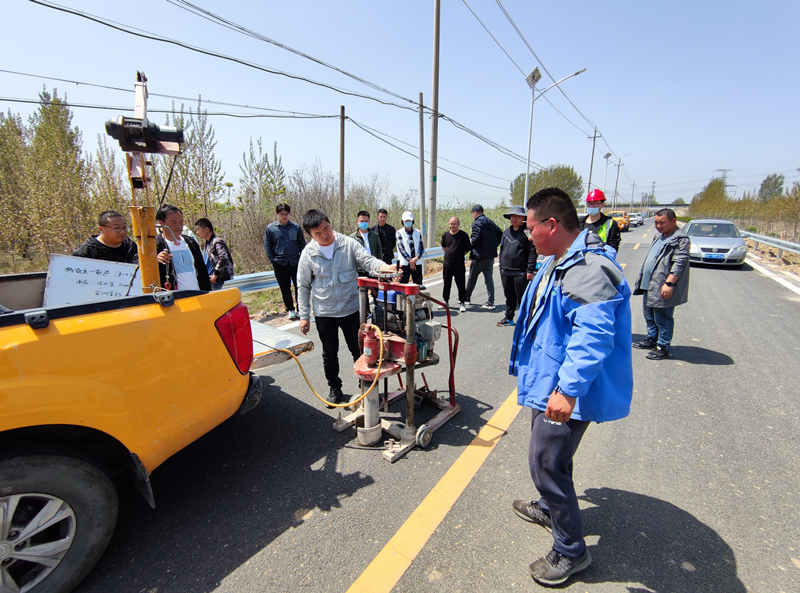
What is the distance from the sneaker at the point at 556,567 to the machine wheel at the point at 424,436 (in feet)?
3.79

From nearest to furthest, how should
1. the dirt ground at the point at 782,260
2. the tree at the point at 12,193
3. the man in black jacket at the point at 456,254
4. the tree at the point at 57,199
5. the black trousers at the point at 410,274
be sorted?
the black trousers at the point at 410,274 < the man in black jacket at the point at 456,254 < the tree at the point at 57,199 < the tree at the point at 12,193 < the dirt ground at the point at 782,260

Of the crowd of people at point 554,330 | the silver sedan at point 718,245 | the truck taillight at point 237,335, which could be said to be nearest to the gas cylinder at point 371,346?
the crowd of people at point 554,330

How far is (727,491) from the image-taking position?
8.26 feet

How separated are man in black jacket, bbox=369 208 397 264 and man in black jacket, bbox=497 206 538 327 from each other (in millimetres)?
2272

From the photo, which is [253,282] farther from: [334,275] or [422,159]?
[422,159]

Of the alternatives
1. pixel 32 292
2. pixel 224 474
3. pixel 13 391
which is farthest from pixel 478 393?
pixel 32 292

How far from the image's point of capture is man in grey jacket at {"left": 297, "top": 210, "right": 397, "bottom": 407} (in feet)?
11.5

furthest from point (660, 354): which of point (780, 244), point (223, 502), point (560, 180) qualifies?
point (560, 180)

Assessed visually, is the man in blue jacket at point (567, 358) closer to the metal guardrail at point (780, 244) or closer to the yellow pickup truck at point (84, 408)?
the yellow pickup truck at point (84, 408)

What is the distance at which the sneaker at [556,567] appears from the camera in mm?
1871

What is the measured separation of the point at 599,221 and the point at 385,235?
12.6 ft

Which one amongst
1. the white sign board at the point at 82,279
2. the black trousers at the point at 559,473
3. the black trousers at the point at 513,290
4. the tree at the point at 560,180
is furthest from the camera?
the tree at the point at 560,180

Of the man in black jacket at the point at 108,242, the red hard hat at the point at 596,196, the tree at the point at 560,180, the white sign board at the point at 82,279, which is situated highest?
the tree at the point at 560,180

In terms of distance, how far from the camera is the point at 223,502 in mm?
2439
